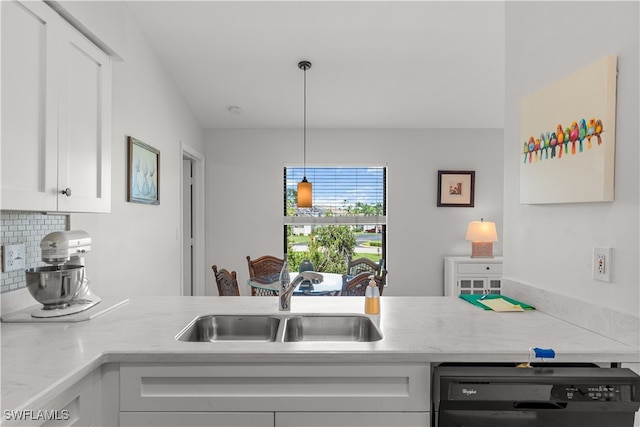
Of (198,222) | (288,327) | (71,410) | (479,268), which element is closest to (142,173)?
(198,222)

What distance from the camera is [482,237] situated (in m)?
4.16

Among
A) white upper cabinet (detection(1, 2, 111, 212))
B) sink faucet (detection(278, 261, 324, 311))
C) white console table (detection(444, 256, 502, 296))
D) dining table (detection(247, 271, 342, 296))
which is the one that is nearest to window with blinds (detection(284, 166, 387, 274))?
white console table (detection(444, 256, 502, 296))

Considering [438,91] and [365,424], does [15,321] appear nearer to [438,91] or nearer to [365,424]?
[365,424]

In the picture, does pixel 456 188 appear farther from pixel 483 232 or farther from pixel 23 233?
pixel 23 233

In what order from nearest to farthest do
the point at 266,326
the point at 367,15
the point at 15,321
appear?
the point at 15,321 → the point at 266,326 → the point at 367,15

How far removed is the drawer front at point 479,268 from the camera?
166 inches

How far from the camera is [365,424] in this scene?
119 centimetres

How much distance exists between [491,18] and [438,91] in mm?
1046

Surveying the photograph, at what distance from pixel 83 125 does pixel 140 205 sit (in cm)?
133

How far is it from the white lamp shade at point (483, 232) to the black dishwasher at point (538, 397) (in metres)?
3.15

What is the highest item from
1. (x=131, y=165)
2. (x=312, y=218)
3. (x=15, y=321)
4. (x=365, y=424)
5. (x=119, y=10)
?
(x=119, y=10)

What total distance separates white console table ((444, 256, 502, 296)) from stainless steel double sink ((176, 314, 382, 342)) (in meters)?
2.96

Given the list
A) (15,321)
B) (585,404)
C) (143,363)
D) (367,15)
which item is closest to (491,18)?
(367,15)

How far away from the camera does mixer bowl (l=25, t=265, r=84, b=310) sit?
A: 1457mm
